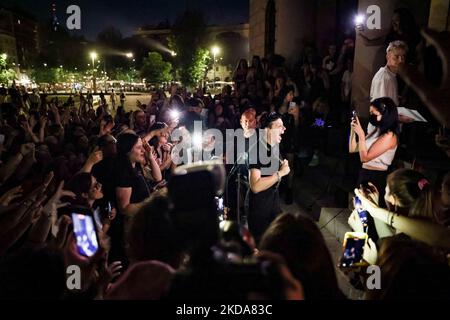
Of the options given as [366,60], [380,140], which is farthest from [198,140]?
[366,60]

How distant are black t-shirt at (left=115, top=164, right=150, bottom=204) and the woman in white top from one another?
2.34 metres

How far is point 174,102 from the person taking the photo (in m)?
8.68

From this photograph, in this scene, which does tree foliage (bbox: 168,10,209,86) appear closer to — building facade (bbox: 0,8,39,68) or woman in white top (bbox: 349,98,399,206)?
woman in white top (bbox: 349,98,399,206)

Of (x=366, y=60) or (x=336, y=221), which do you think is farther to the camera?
(x=366, y=60)

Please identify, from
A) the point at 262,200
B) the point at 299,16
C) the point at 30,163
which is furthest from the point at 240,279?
the point at 299,16

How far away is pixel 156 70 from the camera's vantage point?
52969 mm

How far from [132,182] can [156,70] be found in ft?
171

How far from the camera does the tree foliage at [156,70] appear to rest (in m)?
52.8

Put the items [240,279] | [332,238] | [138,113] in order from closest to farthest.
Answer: [240,279], [332,238], [138,113]

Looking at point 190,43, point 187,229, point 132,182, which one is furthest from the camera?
point 190,43

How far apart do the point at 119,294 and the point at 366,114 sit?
6450 millimetres

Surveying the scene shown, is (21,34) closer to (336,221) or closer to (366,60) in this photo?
(366,60)

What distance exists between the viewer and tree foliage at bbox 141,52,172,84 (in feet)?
173
